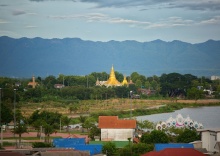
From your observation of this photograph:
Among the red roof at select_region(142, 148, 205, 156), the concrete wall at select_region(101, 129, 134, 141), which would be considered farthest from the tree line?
the red roof at select_region(142, 148, 205, 156)

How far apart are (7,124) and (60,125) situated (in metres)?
1.28

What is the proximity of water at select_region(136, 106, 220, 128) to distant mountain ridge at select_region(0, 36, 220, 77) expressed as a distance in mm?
62374

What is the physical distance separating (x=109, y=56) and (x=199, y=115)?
266 ft

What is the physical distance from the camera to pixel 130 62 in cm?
10444

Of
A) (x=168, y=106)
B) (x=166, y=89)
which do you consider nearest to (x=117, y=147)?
(x=168, y=106)

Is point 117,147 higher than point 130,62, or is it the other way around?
point 130,62

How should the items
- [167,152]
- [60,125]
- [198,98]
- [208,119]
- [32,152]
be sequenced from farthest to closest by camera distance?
[198,98] < [208,119] < [60,125] < [32,152] < [167,152]

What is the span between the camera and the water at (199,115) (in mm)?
21308

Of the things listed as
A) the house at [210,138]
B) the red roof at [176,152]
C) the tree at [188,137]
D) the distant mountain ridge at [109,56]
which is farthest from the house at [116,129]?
the distant mountain ridge at [109,56]

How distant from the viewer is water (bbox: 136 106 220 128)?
21.3 meters

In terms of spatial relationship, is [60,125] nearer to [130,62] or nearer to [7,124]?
[7,124]

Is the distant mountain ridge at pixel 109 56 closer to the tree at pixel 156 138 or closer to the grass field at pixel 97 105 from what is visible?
the grass field at pixel 97 105

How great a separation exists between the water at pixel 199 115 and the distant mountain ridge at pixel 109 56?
205 feet

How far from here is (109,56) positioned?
10481 centimetres
